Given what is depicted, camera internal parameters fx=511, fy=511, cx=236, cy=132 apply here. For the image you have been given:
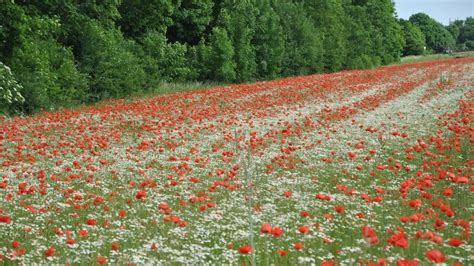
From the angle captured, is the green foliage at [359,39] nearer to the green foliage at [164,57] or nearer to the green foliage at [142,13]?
the green foliage at [164,57]

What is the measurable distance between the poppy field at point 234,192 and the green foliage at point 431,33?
154m

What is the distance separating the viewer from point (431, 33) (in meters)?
161

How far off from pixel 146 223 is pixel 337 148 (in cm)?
690

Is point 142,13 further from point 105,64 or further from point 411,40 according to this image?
point 411,40

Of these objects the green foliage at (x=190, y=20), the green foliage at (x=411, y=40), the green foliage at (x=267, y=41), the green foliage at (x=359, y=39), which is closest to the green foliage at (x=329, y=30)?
→ the green foliage at (x=359, y=39)

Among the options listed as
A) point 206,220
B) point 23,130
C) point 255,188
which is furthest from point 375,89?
point 206,220

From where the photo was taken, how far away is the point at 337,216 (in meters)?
6.78

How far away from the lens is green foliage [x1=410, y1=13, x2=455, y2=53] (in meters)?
161

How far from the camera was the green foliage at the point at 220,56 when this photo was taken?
3559cm

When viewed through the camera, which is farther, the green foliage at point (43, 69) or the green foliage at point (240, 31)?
the green foliage at point (240, 31)

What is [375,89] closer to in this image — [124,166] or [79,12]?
[79,12]

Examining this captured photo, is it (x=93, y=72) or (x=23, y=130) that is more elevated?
(x=93, y=72)

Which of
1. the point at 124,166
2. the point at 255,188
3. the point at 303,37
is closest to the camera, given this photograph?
the point at 255,188

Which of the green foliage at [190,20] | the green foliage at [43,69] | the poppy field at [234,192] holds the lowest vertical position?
the poppy field at [234,192]
